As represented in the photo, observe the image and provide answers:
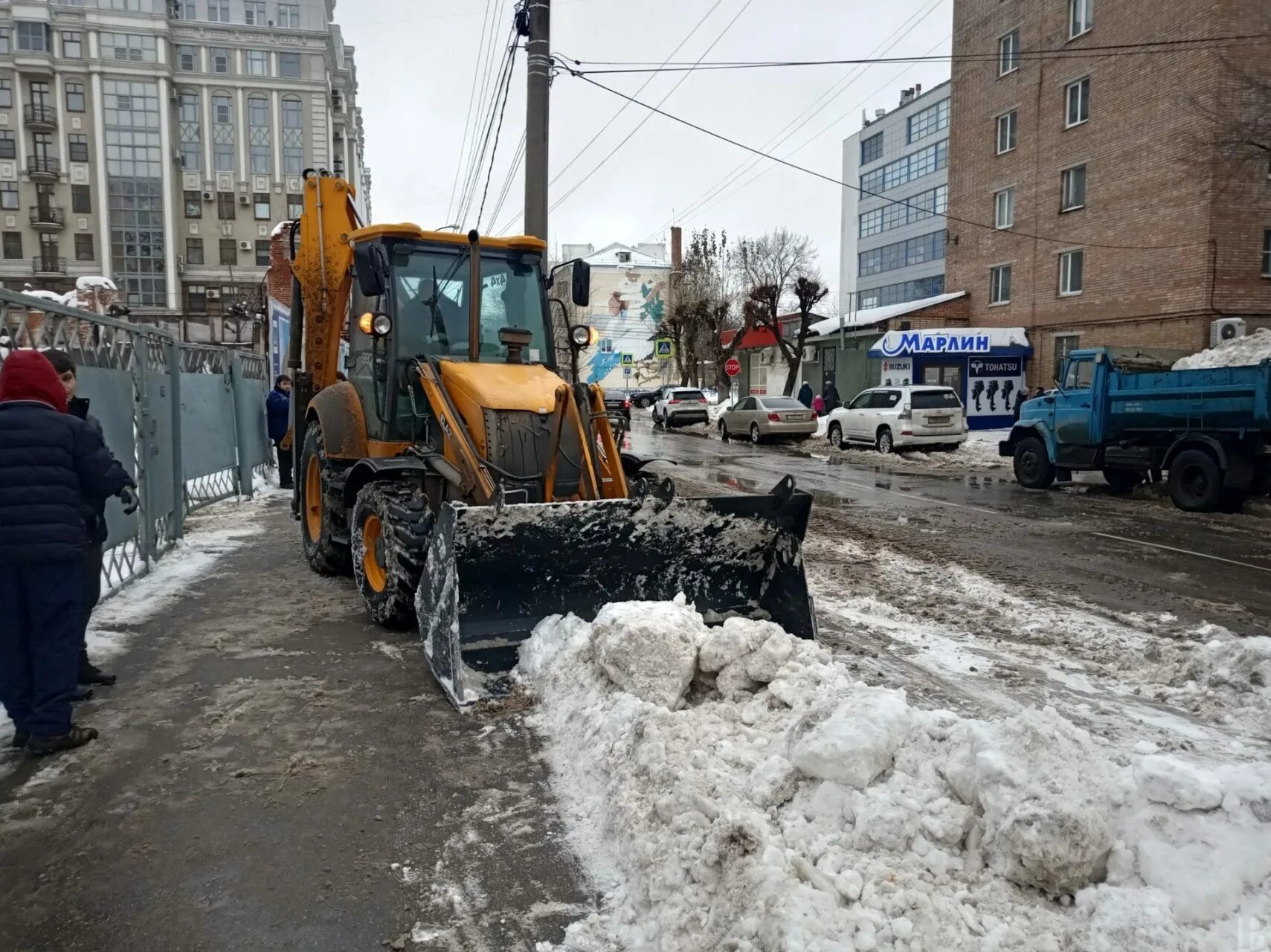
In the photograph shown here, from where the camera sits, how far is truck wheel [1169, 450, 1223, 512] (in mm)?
12094

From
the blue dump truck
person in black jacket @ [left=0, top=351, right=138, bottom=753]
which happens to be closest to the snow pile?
the blue dump truck

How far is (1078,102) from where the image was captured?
25.4 m

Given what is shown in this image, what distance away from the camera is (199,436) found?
11352 mm

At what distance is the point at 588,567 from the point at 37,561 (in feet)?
9.14

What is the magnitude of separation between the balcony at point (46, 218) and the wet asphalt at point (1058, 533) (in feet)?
205

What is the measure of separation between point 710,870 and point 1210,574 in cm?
710

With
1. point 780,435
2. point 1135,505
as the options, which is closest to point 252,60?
point 780,435

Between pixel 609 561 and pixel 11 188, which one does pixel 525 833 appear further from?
pixel 11 188

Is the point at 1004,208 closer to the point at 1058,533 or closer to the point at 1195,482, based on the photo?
the point at 1195,482

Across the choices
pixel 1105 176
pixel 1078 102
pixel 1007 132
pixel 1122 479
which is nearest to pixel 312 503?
pixel 1122 479

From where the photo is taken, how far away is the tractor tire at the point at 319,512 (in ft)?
24.0

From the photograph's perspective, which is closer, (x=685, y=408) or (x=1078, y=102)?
(x=1078, y=102)

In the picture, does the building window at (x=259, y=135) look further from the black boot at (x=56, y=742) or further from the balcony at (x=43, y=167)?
the black boot at (x=56, y=742)

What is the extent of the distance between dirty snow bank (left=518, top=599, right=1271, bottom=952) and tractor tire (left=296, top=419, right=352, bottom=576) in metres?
4.24
